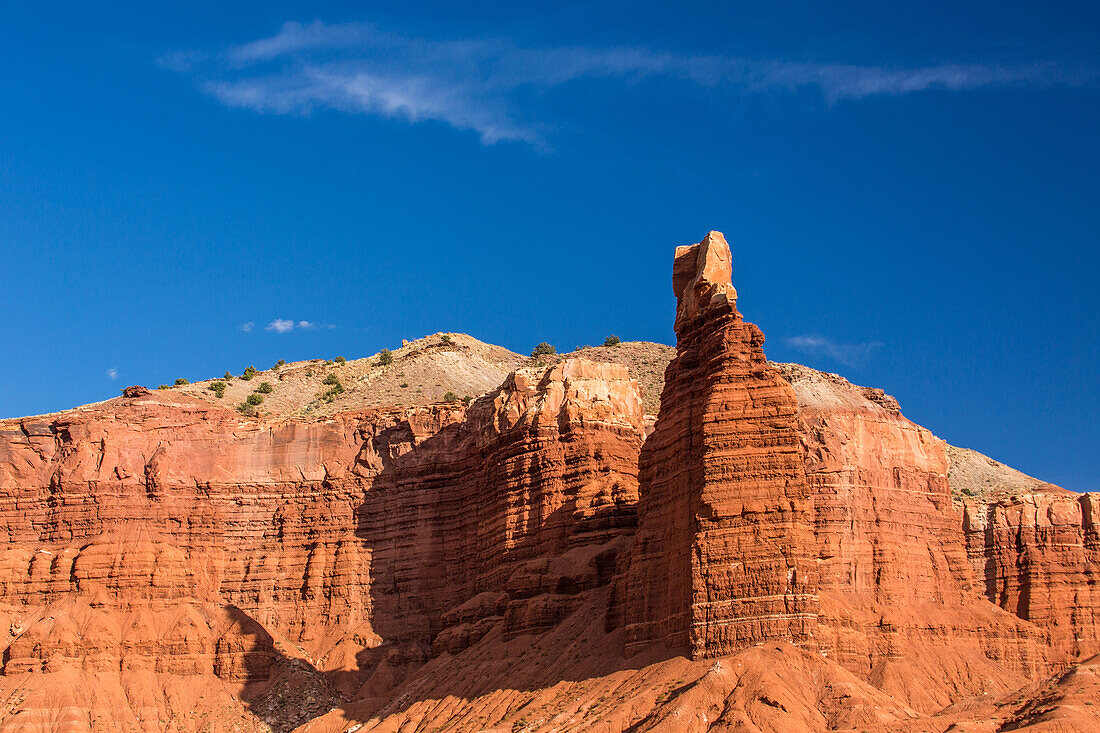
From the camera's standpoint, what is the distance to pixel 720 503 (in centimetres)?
5247

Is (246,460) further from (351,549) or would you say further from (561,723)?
(561,723)

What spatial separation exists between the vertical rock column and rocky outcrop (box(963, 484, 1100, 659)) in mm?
19181

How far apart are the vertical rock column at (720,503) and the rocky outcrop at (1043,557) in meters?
19.2

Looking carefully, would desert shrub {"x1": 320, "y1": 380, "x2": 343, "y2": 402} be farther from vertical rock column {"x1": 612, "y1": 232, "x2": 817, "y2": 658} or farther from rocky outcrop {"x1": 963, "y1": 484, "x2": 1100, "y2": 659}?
vertical rock column {"x1": 612, "y1": 232, "x2": 817, "y2": 658}

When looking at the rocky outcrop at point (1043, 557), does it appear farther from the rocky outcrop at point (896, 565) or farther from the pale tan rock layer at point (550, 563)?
the rocky outcrop at point (896, 565)

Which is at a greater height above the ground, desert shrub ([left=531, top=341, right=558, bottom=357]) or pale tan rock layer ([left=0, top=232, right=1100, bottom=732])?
desert shrub ([left=531, top=341, right=558, bottom=357])

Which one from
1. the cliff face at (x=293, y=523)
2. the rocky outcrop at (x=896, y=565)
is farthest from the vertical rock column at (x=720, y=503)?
the cliff face at (x=293, y=523)

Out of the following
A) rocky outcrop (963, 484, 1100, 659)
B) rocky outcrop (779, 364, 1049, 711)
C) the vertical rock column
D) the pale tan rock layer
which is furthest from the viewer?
rocky outcrop (963, 484, 1100, 659)

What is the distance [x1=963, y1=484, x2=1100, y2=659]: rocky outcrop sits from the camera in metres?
67.7

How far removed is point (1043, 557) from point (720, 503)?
78.7 ft

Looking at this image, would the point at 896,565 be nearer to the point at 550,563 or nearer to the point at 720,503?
the point at 720,503

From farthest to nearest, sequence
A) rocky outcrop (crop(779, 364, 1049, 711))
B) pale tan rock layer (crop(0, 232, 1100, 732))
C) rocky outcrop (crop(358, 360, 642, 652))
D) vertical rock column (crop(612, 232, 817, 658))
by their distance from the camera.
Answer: rocky outcrop (crop(358, 360, 642, 652)), rocky outcrop (crop(779, 364, 1049, 711)), pale tan rock layer (crop(0, 232, 1100, 732)), vertical rock column (crop(612, 232, 817, 658))

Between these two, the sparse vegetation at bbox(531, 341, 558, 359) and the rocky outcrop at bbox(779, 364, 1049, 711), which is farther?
the sparse vegetation at bbox(531, 341, 558, 359)

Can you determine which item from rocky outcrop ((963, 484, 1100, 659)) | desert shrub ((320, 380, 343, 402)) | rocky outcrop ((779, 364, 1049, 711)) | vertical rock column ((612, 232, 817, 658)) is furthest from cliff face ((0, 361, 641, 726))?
desert shrub ((320, 380, 343, 402))
